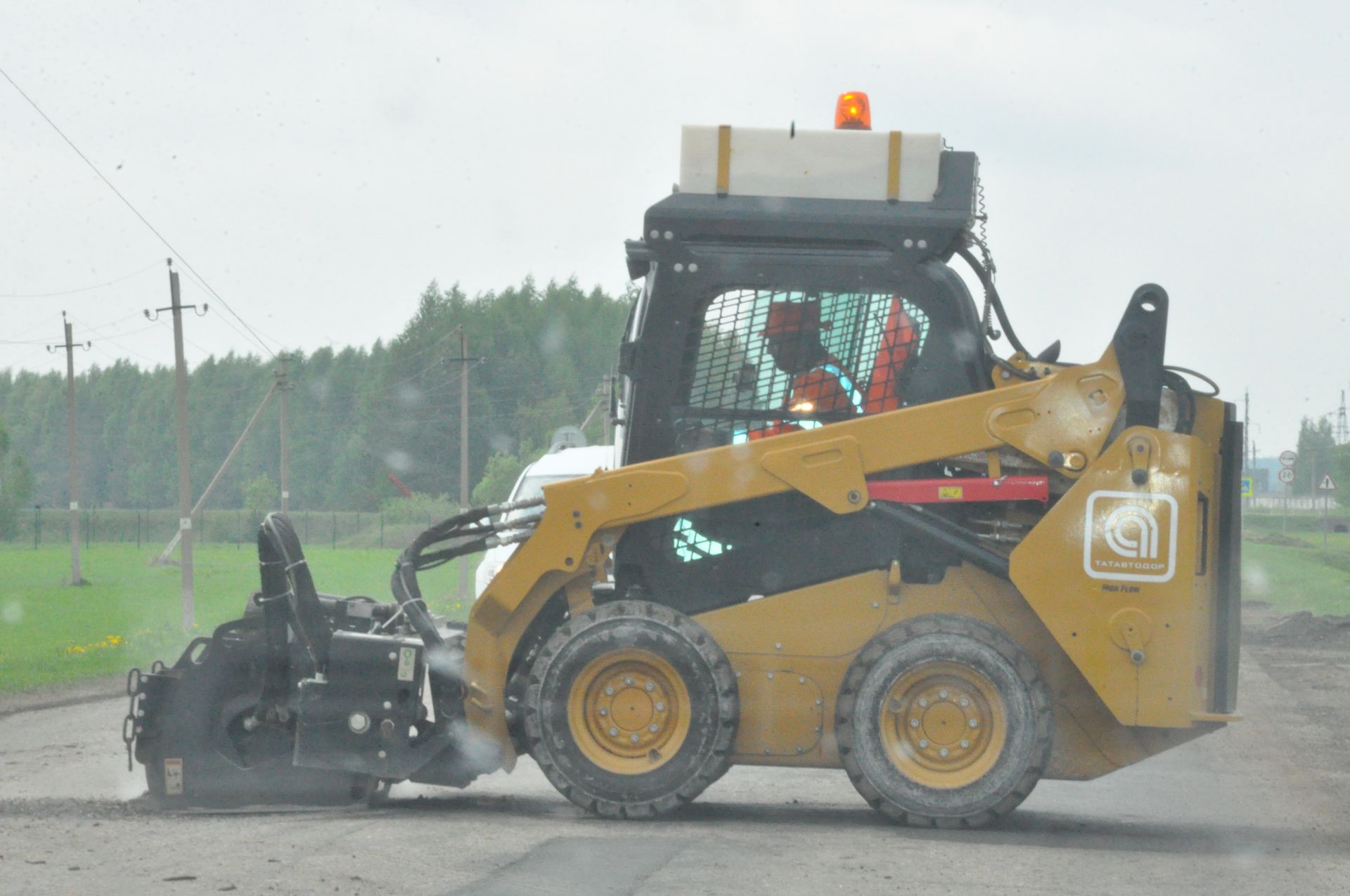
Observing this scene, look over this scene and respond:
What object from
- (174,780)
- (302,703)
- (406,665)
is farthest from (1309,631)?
(174,780)

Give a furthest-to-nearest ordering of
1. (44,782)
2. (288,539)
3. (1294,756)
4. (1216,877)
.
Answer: (1294,756)
(44,782)
(288,539)
(1216,877)

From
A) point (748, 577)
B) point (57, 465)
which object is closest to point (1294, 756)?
point (748, 577)

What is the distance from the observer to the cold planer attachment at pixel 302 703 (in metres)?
7.22

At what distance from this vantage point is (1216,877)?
596 cm

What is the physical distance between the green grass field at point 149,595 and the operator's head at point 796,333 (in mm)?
11280

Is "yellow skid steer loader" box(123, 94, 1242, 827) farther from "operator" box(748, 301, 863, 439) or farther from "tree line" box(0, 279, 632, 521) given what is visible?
"tree line" box(0, 279, 632, 521)

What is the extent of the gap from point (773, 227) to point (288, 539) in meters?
2.80

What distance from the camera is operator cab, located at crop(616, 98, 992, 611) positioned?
7523mm

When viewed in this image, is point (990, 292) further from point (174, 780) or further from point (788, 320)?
point (174, 780)

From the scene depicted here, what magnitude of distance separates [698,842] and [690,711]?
706 mm

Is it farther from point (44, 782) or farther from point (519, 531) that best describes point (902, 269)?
point (44, 782)

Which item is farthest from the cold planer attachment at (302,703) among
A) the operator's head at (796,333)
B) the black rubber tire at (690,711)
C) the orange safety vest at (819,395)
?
the operator's head at (796,333)

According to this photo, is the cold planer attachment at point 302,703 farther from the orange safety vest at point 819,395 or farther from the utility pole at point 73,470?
the utility pole at point 73,470

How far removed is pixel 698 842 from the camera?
654 centimetres
